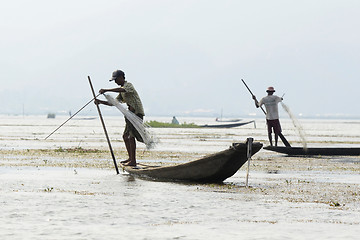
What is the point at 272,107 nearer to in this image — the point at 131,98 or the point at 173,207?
the point at 131,98

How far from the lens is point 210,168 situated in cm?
1207

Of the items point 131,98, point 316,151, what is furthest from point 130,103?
point 316,151

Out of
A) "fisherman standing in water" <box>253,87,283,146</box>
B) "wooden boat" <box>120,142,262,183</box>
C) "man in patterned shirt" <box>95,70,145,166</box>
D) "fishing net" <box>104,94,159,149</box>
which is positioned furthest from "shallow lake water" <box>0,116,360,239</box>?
"fisherman standing in water" <box>253,87,283,146</box>

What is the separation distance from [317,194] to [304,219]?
270cm

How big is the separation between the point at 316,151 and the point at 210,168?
31.6ft

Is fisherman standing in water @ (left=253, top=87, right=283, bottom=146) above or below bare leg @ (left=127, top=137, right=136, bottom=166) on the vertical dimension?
above

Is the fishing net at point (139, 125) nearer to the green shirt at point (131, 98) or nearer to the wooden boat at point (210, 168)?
the green shirt at point (131, 98)

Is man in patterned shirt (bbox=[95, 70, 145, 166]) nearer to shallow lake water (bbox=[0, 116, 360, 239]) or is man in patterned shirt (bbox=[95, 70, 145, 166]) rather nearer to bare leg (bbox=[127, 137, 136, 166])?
bare leg (bbox=[127, 137, 136, 166])

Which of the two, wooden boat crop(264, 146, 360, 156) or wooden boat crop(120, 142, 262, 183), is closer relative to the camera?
wooden boat crop(120, 142, 262, 183)

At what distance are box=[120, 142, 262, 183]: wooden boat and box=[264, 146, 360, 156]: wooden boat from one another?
8.50 metres

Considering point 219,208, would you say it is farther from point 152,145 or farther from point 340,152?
point 340,152

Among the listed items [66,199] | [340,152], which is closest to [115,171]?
[66,199]

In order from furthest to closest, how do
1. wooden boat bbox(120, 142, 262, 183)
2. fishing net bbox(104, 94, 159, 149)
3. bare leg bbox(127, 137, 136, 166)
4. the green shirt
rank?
bare leg bbox(127, 137, 136, 166) < the green shirt < fishing net bbox(104, 94, 159, 149) < wooden boat bbox(120, 142, 262, 183)

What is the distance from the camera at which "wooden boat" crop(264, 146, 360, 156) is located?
20.6 meters
